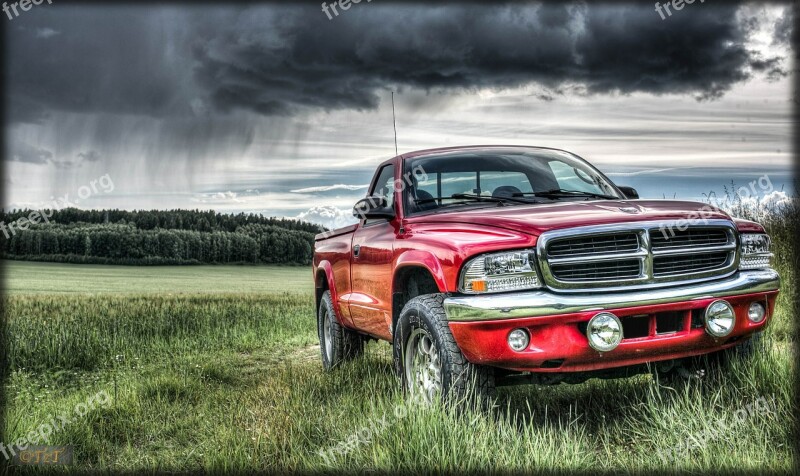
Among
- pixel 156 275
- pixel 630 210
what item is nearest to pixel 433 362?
pixel 630 210

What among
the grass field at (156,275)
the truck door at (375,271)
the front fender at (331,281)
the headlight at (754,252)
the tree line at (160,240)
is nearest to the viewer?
the headlight at (754,252)

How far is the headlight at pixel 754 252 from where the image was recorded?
499cm

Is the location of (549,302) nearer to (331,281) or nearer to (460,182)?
(460,182)

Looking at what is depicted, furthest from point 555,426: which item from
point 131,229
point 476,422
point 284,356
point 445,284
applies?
point 131,229

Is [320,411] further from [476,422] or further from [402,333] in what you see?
[476,422]

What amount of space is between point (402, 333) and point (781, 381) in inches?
98.5

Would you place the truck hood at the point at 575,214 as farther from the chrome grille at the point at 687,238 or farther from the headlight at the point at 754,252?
the headlight at the point at 754,252

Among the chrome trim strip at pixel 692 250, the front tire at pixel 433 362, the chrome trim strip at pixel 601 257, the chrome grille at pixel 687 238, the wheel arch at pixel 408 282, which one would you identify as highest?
the chrome grille at pixel 687 238

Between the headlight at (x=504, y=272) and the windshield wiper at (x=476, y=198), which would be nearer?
the headlight at (x=504, y=272)

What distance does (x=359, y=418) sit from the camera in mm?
4859

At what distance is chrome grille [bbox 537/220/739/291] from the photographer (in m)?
4.38

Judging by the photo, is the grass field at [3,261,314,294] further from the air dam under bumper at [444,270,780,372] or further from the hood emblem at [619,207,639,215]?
the air dam under bumper at [444,270,780,372]

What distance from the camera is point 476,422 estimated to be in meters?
4.29

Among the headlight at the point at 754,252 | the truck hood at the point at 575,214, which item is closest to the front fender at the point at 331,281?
the truck hood at the point at 575,214
